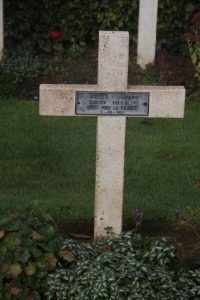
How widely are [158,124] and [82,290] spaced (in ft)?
15.2

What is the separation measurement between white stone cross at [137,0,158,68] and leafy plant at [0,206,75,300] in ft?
20.0

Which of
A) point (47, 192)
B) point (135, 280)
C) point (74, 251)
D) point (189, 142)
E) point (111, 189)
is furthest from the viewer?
point (189, 142)

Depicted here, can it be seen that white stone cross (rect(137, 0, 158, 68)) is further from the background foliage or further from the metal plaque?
the metal plaque

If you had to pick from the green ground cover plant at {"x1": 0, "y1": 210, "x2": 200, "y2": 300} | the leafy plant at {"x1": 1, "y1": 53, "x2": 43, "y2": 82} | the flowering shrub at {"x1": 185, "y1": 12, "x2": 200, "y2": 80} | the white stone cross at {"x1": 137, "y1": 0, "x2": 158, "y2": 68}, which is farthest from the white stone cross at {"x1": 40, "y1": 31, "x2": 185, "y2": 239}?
Answer: the white stone cross at {"x1": 137, "y1": 0, "x2": 158, "y2": 68}

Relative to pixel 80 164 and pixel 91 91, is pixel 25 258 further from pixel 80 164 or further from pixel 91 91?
pixel 80 164

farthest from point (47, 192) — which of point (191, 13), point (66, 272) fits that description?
point (191, 13)

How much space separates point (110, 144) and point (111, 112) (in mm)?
217

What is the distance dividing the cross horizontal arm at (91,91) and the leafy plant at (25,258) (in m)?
0.79

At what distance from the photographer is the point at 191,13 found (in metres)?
12.0

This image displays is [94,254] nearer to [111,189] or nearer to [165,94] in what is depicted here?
[111,189]

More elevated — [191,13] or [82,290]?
[191,13]

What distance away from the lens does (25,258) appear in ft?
17.5

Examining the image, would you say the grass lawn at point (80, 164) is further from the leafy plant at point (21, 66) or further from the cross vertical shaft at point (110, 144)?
the leafy plant at point (21, 66)

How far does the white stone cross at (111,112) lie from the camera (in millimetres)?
5723
